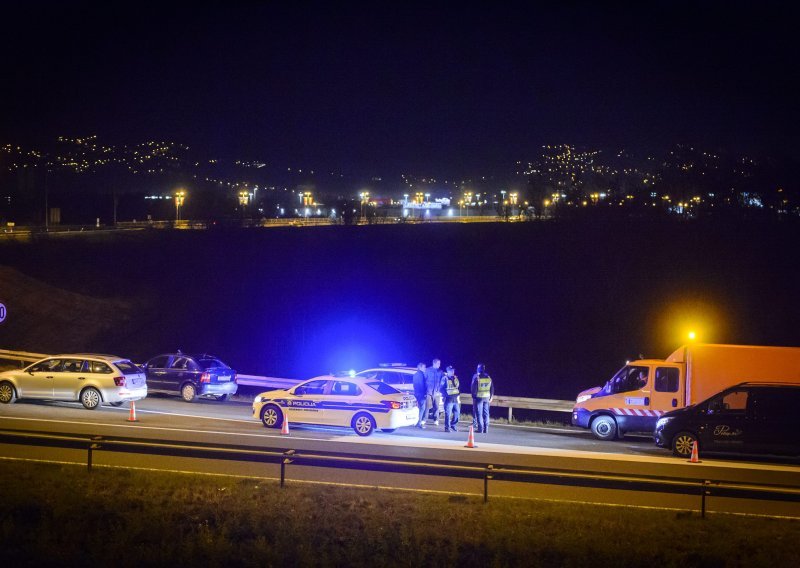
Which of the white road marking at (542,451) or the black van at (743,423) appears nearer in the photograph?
the white road marking at (542,451)

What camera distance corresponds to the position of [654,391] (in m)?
21.1

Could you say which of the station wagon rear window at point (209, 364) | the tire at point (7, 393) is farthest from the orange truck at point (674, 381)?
the tire at point (7, 393)

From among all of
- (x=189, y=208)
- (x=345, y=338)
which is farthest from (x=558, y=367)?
(x=189, y=208)

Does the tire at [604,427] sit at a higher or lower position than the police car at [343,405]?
lower

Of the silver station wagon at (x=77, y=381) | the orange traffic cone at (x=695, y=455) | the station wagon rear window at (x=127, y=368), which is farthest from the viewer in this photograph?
the station wagon rear window at (x=127, y=368)

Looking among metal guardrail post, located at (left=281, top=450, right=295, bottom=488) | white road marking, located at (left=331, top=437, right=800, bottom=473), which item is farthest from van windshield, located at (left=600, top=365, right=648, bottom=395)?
metal guardrail post, located at (left=281, top=450, right=295, bottom=488)

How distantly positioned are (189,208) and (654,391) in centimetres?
11092

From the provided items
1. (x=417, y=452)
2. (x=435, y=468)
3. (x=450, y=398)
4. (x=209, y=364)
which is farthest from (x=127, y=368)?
(x=435, y=468)

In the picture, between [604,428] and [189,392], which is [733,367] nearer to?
[604,428]

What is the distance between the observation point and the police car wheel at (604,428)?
2158 centimetres

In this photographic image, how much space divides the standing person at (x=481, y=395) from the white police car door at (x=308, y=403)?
11.8 feet

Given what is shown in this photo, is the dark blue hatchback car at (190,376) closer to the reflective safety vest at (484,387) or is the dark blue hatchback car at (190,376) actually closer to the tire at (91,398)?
the tire at (91,398)

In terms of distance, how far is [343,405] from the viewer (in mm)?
19781

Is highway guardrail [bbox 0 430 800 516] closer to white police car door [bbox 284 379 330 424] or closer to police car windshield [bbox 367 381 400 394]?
police car windshield [bbox 367 381 400 394]
